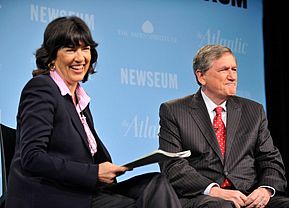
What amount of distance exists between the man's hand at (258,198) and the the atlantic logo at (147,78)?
6.20ft

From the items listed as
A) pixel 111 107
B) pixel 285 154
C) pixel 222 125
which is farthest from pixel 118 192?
pixel 285 154

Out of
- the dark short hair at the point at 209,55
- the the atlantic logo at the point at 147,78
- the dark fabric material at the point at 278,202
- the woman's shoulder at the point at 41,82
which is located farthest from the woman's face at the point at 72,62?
the the atlantic logo at the point at 147,78

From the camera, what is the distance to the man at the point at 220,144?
302cm

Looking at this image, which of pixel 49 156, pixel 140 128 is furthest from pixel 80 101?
pixel 140 128

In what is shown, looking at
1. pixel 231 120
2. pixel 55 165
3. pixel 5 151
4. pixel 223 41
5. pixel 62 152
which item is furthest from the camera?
pixel 223 41

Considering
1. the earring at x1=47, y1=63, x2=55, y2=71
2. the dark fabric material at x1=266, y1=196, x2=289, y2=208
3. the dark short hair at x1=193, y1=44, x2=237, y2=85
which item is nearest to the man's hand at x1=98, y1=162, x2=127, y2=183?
the earring at x1=47, y1=63, x2=55, y2=71

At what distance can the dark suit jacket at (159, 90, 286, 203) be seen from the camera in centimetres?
309

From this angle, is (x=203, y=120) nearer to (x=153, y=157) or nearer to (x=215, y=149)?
(x=215, y=149)

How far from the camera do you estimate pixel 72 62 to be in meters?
2.64

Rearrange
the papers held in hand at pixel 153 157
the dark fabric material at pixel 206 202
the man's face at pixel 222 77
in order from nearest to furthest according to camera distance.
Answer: the papers held in hand at pixel 153 157, the dark fabric material at pixel 206 202, the man's face at pixel 222 77

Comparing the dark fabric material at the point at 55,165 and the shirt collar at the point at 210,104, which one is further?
the shirt collar at the point at 210,104

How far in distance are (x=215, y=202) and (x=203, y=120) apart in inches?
21.3

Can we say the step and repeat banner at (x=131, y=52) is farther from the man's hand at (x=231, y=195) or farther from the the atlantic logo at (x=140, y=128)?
the man's hand at (x=231, y=195)

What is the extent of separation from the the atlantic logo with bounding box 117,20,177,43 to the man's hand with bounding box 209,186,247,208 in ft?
6.75
